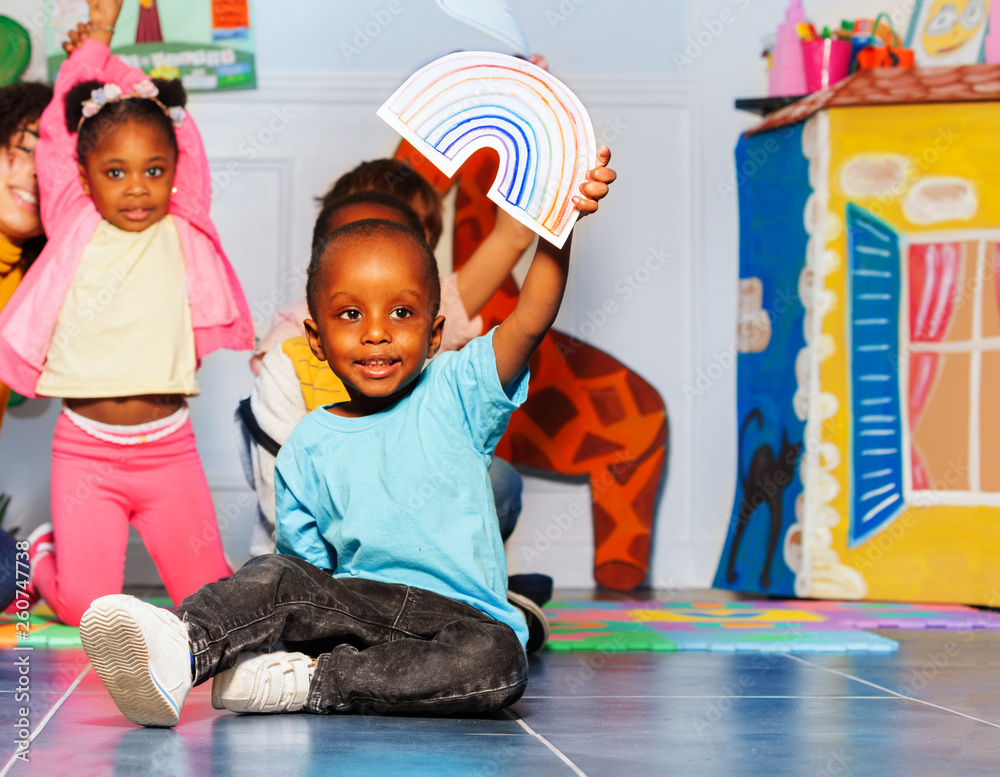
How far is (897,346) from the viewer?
2.32 metres

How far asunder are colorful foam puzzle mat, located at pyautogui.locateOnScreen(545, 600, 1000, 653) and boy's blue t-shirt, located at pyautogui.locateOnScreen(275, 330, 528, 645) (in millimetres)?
543

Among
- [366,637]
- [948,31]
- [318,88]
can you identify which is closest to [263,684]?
[366,637]

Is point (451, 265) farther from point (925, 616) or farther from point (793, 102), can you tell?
point (925, 616)

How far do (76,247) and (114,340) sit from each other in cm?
18

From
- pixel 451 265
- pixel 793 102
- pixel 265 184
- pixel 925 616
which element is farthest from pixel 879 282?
pixel 265 184

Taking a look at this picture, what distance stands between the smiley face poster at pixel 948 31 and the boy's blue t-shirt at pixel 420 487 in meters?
1.87

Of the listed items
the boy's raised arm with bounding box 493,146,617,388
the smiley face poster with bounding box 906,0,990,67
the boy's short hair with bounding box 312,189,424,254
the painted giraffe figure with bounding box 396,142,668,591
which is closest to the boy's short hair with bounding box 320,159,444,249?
the boy's short hair with bounding box 312,189,424,254

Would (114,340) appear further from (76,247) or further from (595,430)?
(595,430)

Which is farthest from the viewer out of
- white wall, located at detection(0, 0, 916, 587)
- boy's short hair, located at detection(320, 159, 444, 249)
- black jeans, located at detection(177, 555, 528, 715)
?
white wall, located at detection(0, 0, 916, 587)

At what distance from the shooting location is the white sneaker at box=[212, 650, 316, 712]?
1.08m

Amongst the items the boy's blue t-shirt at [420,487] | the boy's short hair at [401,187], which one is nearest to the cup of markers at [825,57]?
the boy's short hair at [401,187]

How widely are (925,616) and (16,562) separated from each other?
5.39ft

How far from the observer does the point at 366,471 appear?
3.99ft

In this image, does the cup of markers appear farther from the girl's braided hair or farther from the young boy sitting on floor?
the young boy sitting on floor
